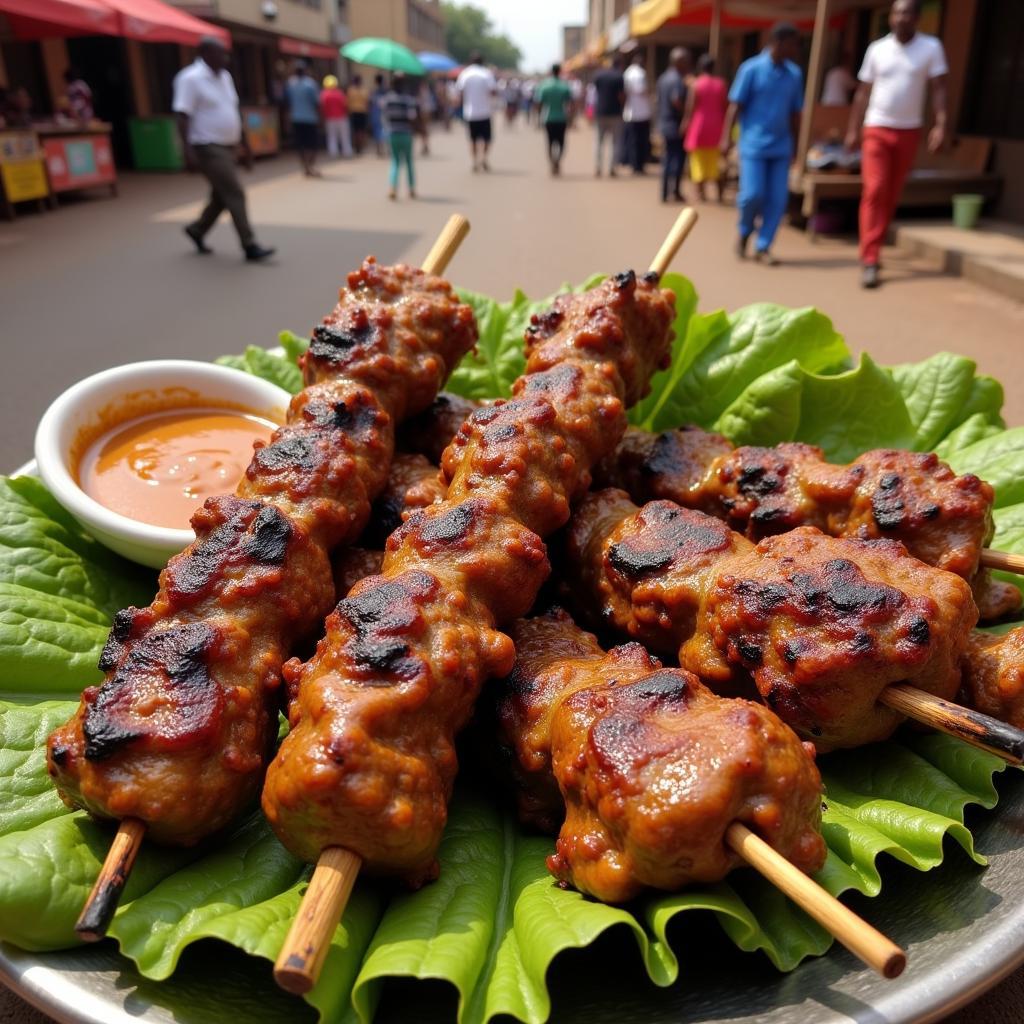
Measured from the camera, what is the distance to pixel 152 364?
328cm

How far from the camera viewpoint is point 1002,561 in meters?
2.14

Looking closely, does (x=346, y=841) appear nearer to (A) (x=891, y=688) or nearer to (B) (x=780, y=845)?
(B) (x=780, y=845)

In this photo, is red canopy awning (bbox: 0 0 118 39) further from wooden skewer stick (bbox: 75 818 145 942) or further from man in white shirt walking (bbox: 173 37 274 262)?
wooden skewer stick (bbox: 75 818 145 942)

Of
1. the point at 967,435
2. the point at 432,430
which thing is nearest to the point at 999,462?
the point at 967,435

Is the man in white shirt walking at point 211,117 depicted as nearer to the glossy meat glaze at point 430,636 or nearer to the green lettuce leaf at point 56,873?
the glossy meat glaze at point 430,636

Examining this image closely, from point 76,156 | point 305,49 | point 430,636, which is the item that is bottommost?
point 430,636

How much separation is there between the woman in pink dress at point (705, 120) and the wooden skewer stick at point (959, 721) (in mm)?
14720

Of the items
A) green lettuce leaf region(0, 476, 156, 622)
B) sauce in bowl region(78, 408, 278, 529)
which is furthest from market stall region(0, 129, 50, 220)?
green lettuce leaf region(0, 476, 156, 622)

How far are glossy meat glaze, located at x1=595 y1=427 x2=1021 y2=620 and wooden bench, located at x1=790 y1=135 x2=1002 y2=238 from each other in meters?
12.0

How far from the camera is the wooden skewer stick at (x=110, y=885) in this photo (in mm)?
1421

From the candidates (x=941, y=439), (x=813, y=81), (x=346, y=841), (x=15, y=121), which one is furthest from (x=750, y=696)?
(x=15, y=121)

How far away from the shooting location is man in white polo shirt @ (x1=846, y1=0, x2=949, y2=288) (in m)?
9.26

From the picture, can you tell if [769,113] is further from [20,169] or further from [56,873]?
[20,169]

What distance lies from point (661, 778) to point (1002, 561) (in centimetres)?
121
